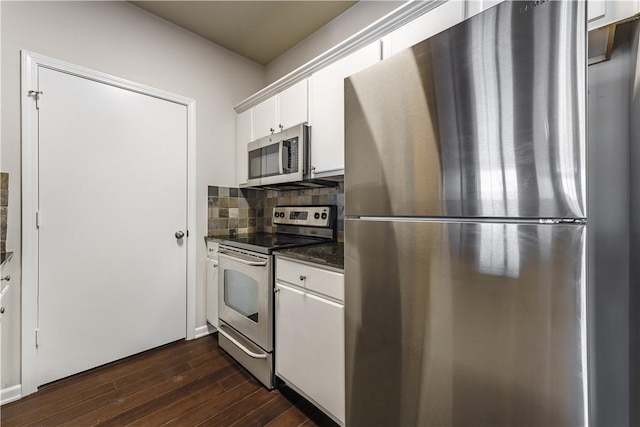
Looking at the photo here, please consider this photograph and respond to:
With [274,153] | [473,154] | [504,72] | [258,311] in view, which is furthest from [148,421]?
[504,72]

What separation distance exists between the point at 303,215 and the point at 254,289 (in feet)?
2.60

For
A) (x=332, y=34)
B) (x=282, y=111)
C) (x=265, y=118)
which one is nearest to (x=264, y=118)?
(x=265, y=118)

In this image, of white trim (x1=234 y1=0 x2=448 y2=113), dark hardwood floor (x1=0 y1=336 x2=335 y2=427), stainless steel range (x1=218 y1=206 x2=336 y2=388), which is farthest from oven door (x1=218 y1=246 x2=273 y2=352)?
white trim (x1=234 y1=0 x2=448 y2=113)

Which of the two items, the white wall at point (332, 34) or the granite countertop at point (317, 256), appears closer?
the granite countertop at point (317, 256)

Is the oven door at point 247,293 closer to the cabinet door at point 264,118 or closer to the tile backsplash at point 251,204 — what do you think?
the tile backsplash at point 251,204

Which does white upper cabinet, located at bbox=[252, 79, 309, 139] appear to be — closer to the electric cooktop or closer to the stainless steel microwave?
the stainless steel microwave

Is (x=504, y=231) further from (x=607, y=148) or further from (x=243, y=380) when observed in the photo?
(x=243, y=380)

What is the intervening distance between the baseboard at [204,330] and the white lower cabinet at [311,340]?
1.09 meters

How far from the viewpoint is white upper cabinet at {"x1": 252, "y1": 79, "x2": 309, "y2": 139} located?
1.98 m

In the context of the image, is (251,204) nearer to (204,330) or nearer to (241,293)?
(241,293)

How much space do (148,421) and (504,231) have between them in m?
1.91

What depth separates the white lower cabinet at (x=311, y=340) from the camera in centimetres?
131

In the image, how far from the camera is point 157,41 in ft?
7.18

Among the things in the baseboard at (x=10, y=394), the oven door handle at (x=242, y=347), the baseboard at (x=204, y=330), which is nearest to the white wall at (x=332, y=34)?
the oven door handle at (x=242, y=347)
